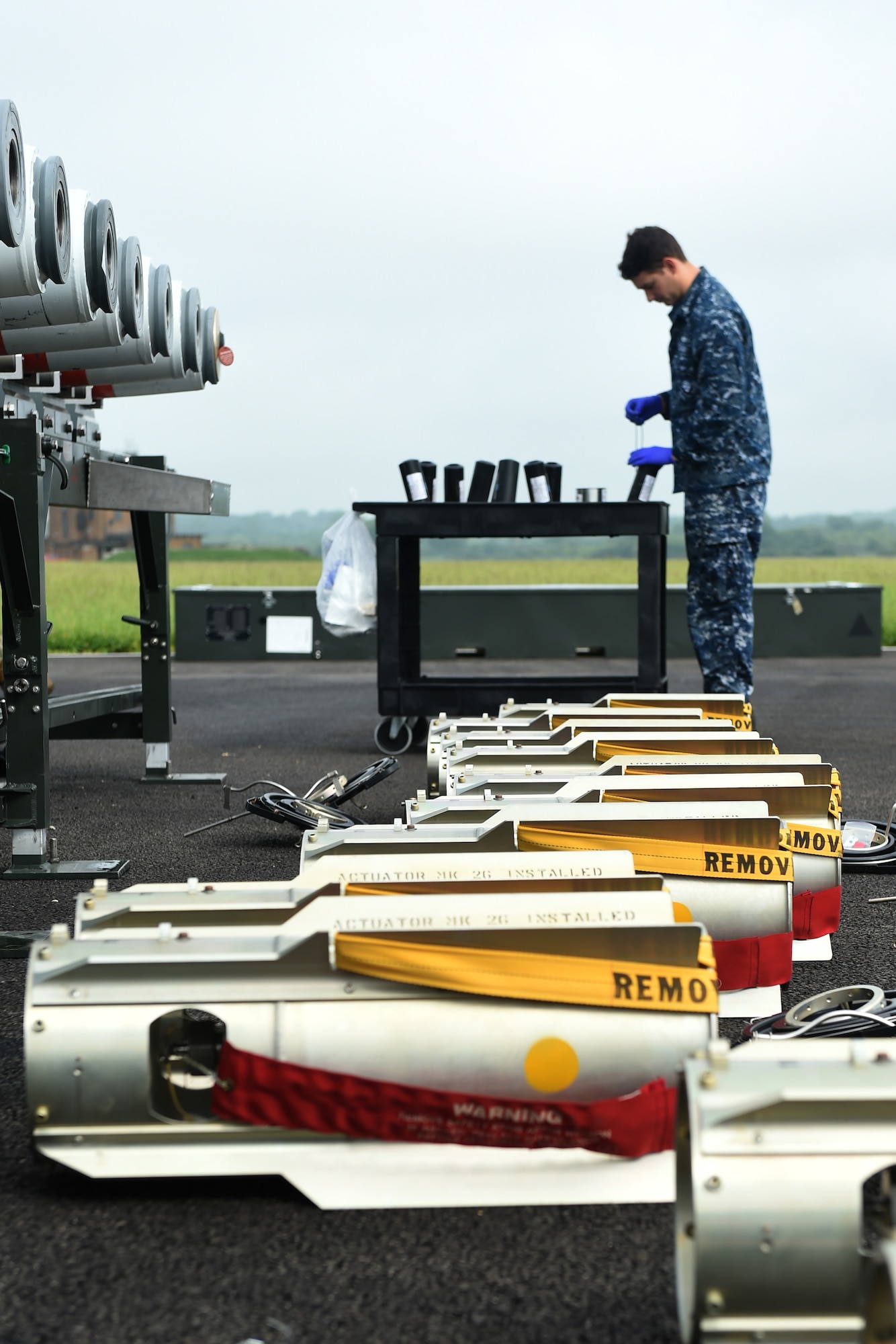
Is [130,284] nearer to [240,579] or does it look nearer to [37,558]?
[37,558]

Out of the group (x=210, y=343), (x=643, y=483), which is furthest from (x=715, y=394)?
(x=210, y=343)

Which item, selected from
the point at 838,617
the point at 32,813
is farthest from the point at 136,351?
the point at 838,617

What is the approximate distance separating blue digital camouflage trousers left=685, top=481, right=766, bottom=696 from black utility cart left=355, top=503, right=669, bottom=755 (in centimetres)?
42

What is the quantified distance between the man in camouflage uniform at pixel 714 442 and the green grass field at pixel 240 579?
13.2ft

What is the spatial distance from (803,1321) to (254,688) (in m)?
7.74

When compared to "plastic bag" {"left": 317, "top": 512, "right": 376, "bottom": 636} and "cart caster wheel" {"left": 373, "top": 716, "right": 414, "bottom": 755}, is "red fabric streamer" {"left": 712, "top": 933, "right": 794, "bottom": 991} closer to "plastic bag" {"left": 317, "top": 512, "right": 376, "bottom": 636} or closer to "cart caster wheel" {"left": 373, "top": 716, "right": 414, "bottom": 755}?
"cart caster wheel" {"left": 373, "top": 716, "right": 414, "bottom": 755}

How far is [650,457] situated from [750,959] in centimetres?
375

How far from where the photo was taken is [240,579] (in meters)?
19.3

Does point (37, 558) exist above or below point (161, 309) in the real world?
below

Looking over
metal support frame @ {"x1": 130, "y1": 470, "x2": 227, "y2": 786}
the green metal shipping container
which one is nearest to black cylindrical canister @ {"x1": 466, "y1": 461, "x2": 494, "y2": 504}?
metal support frame @ {"x1": 130, "y1": 470, "x2": 227, "y2": 786}

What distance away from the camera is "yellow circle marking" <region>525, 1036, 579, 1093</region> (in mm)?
1476

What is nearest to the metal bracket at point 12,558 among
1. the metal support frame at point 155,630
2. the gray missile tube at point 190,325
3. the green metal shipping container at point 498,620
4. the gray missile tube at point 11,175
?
the gray missile tube at point 11,175

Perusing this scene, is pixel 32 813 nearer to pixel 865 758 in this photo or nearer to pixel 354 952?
pixel 354 952

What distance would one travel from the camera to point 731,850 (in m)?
2.02
